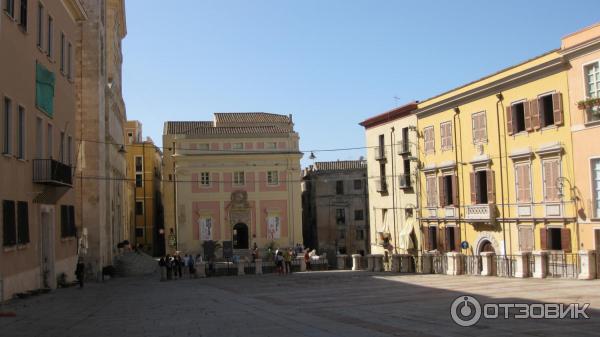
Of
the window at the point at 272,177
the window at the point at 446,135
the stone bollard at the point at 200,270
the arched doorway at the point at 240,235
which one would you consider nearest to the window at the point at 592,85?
the window at the point at 446,135

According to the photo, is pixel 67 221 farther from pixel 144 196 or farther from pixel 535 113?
pixel 144 196

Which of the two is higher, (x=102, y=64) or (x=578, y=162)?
(x=102, y=64)

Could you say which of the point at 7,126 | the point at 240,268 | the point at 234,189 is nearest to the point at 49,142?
the point at 7,126

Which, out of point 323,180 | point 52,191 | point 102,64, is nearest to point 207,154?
point 323,180

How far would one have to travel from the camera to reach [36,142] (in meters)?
24.2

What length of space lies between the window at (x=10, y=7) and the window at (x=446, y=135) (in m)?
25.3

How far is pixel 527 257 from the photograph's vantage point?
86.9 feet

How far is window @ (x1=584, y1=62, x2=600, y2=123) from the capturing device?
89.8 ft

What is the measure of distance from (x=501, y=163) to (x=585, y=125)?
21.2 feet

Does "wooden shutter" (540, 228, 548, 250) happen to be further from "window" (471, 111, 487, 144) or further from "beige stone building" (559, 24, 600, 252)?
"window" (471, 111, 487, 144)

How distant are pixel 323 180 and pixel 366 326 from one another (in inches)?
2398

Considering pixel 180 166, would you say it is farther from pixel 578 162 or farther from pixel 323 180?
pixel 578 162

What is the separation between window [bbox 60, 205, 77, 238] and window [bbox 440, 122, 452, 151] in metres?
20.9

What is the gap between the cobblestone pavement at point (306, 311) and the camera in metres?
12.5
